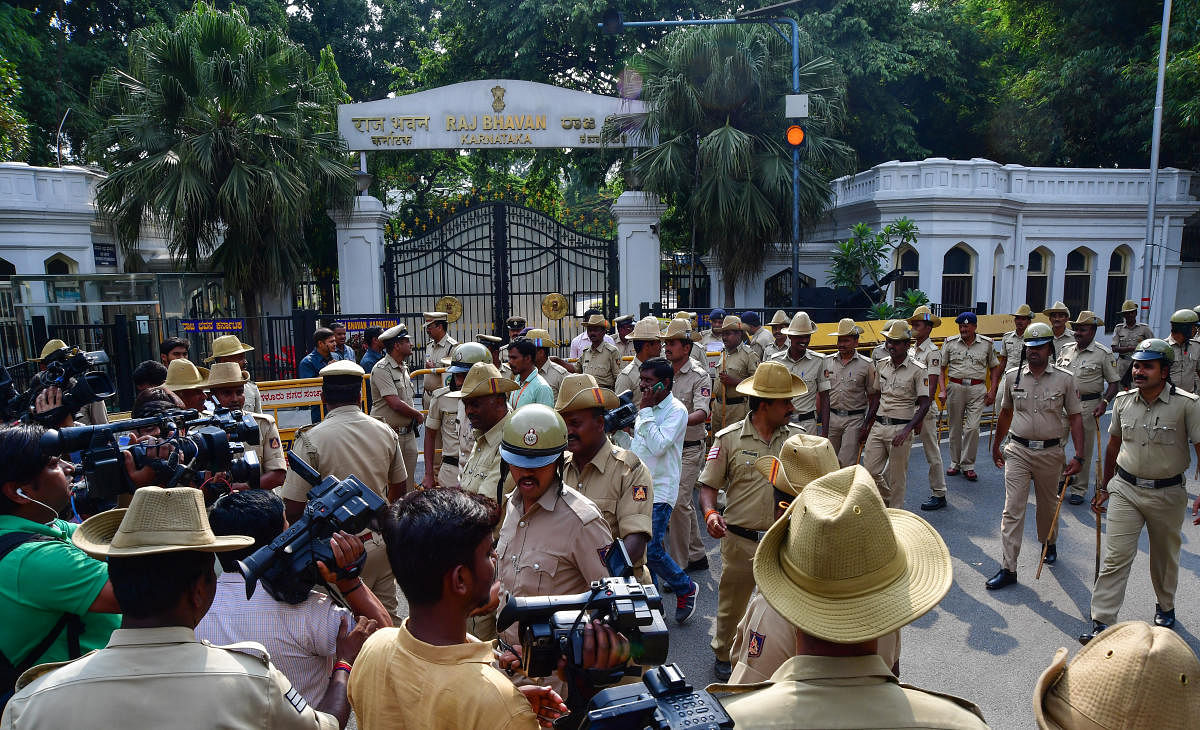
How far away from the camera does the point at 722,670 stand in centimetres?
453

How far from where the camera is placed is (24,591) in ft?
7.41

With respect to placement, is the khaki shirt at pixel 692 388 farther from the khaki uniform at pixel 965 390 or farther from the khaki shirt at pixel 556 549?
the khaki uniform at pixel 965 390

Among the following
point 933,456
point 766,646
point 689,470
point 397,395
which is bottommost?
point 933,456

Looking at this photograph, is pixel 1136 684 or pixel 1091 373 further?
pixel 1091 373

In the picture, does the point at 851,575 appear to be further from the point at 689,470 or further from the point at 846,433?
the point at 846,433

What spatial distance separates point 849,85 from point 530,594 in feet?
66.3

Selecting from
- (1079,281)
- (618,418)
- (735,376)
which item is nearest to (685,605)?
(618,418)

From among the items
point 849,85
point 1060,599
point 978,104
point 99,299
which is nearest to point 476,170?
point 849,85

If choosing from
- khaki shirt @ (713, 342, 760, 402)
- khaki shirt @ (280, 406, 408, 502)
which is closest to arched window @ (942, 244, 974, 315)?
khaki shirt @ (713, 342, 760, 402)

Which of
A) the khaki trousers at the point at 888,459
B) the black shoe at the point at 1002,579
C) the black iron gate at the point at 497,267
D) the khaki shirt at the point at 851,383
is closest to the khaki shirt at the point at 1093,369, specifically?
the khaki shirt at the point at 851,383

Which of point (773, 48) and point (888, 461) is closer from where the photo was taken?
point (888, 461)

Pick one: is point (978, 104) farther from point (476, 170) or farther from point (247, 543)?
point (247, 543)

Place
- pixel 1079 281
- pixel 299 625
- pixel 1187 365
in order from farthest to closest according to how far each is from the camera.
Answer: pixel 1079 281, pixel 1187 365, pixel 299 625

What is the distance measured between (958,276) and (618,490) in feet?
50.5
